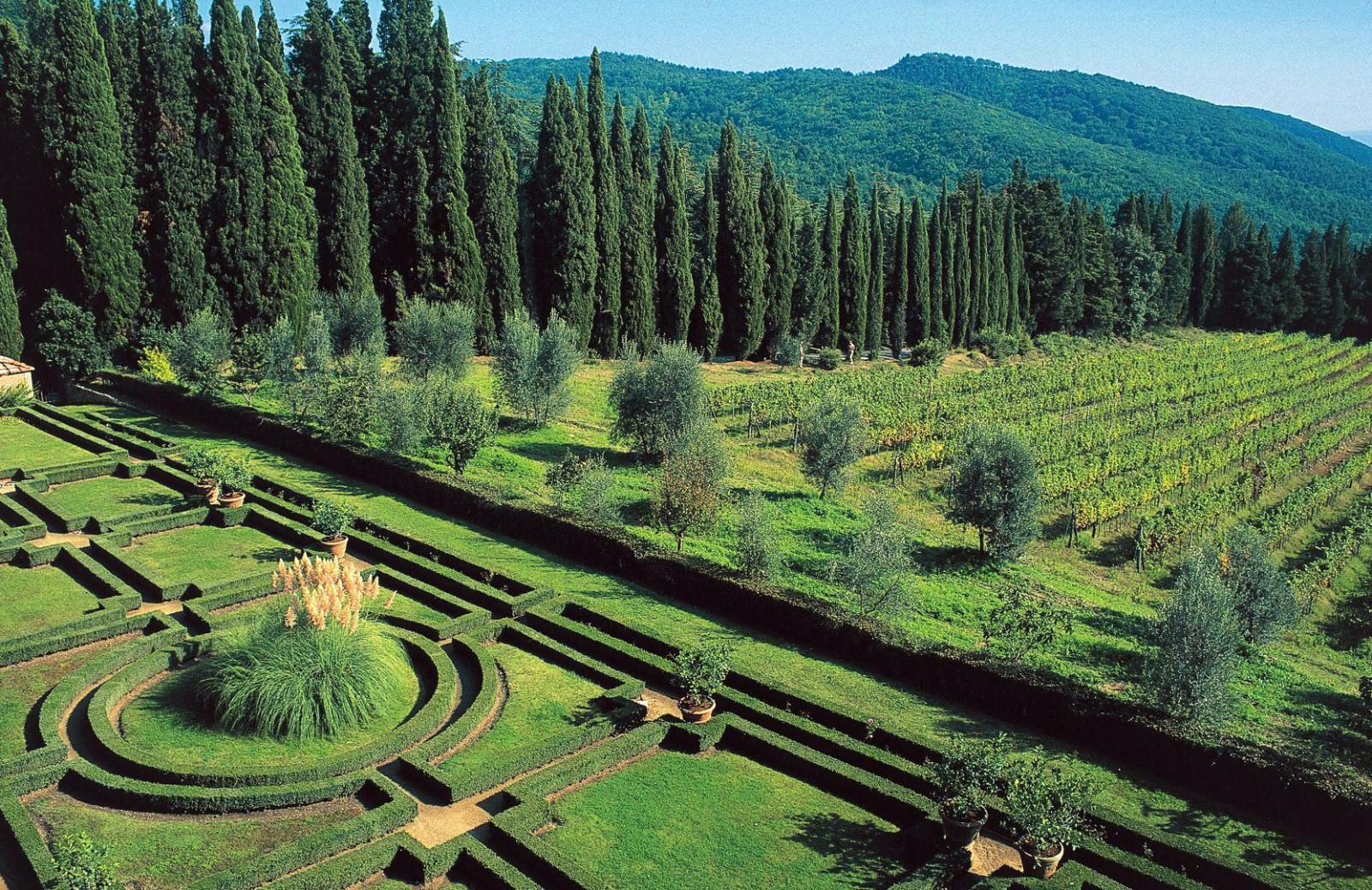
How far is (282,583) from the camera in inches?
674

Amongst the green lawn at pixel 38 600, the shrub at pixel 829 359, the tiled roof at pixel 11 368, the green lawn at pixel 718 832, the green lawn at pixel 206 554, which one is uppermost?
the shrub at pixel 829 359

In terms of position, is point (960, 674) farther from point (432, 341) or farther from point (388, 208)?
point (388, 208)

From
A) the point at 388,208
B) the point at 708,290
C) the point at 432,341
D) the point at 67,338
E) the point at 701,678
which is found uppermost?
the point at 388,208

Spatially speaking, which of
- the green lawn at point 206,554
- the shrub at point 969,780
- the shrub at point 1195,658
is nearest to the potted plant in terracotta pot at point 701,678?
the shrub at point 969,780

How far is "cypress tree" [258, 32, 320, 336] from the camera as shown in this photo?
135 feet

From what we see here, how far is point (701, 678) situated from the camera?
52.9ft

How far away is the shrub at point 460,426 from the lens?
28406 mm

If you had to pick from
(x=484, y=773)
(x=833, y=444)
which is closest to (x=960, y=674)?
(x=484, y=773)

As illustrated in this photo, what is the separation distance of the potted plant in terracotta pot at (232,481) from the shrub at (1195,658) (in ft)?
70.0

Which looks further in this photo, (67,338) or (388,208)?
(388,208)

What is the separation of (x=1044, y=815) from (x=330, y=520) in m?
17.0

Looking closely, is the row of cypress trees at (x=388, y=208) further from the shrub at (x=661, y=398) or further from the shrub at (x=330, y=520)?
the shrub at (x=330, y=520)

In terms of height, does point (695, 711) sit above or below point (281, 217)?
below

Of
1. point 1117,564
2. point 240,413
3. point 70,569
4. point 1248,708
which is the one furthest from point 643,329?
point 1248,708
